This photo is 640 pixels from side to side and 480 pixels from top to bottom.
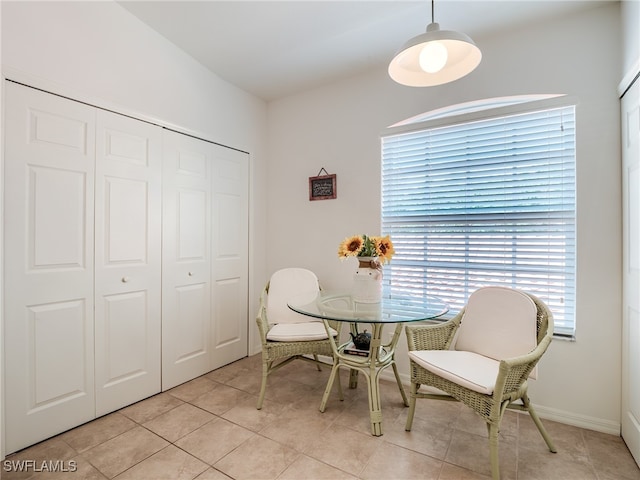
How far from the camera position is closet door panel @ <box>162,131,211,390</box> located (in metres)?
2.61

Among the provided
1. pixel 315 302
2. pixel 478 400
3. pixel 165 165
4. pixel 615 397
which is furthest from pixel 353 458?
pixel 165 165

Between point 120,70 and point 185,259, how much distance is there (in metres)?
1.45

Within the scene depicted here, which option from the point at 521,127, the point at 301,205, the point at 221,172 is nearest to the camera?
the point at 521,127

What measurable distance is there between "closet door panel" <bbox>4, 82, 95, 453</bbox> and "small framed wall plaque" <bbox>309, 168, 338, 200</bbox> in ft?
5.90

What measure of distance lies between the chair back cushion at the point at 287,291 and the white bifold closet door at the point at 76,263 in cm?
91

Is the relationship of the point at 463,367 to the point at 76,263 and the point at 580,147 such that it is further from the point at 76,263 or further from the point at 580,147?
the point at 76,263

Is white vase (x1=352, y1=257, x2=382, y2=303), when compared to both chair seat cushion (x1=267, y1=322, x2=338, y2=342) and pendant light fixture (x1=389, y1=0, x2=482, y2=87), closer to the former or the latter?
chair seat cushion (x1=267, y1=322, x2=338, y2=342)

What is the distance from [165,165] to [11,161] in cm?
93

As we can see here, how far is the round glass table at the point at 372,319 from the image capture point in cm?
194

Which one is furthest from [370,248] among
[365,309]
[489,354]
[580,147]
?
[580,147]

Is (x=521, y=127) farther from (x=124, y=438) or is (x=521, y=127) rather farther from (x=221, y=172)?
(x=124, y=438)

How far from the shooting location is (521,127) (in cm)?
234

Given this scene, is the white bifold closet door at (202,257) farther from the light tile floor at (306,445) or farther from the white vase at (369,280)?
the white vase at (369,280)

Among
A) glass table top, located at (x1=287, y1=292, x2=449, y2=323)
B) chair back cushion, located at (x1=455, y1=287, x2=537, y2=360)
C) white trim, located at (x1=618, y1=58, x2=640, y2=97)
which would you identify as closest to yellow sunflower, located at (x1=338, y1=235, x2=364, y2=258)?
glass table top, located at (x1=287, y1=292, x2=449, y2=323)
